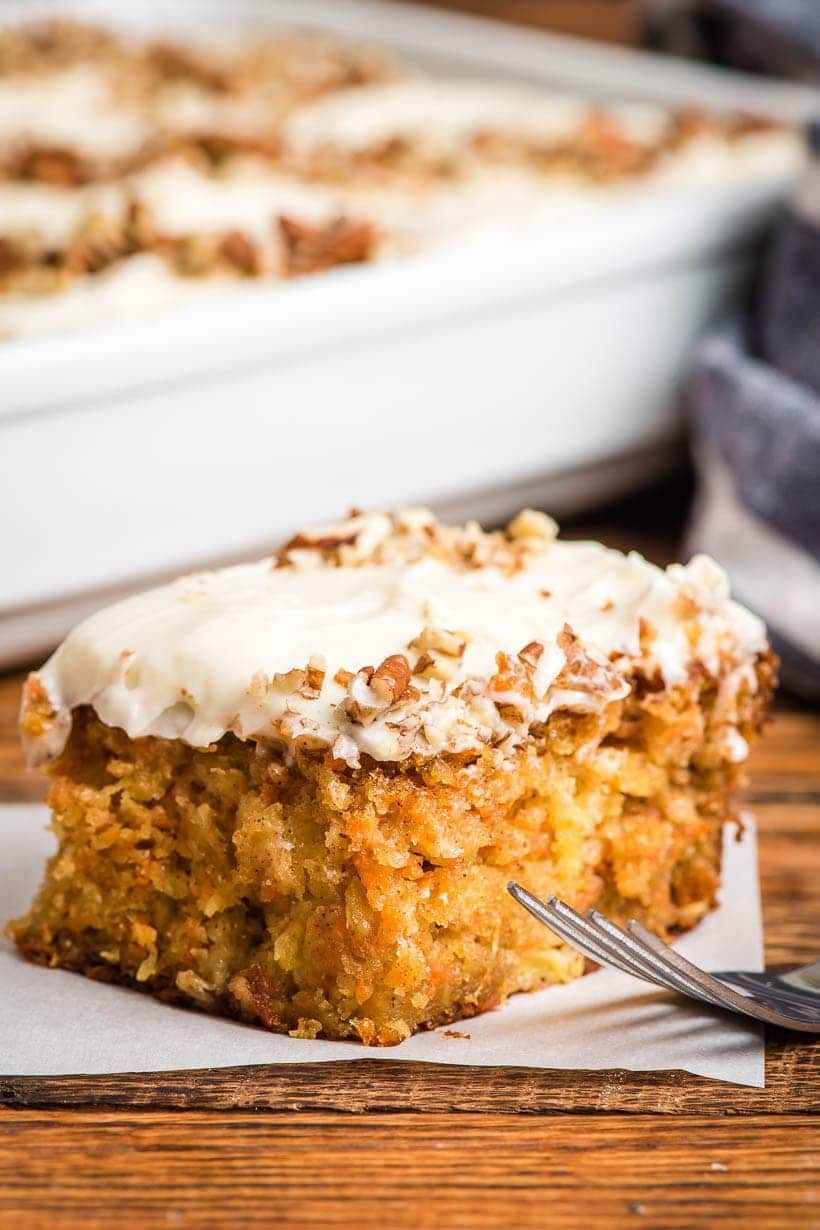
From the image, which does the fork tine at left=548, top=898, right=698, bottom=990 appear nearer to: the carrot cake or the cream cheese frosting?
the cream cheese frosting

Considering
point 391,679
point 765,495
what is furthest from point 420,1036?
point 765,495

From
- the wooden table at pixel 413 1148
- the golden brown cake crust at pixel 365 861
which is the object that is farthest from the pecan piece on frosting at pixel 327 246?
the wooden table at pixel 413 1148

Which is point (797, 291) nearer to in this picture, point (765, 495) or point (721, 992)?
point (765, 495)

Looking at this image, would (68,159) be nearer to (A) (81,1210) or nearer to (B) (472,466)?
(B) (472,466)

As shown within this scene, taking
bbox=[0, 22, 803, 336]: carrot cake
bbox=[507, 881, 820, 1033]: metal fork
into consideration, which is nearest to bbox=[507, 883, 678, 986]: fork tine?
bbox=[507, 881, 820, 1033]: metal fork

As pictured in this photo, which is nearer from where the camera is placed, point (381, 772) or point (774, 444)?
point (381, 772)

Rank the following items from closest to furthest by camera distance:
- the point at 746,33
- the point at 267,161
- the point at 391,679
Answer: the point at 391,679 < the point at 267,161 < the point at 746,33

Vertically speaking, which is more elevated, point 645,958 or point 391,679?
point 391,679

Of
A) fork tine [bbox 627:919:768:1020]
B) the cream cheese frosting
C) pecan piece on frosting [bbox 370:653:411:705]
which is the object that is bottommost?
fork tine [bbox 627:919:768:1020]
